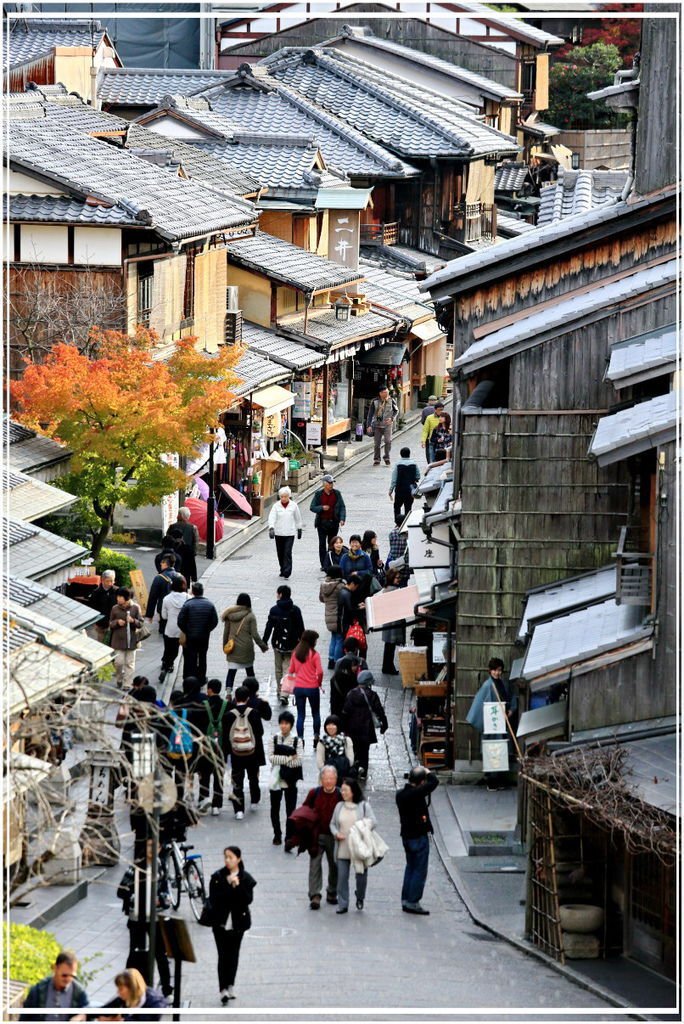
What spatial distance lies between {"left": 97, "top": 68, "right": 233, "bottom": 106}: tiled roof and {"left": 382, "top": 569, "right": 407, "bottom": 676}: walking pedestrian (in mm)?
35393

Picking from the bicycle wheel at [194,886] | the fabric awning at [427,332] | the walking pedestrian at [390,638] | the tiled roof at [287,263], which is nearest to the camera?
the bicycle wheel at [194,886]

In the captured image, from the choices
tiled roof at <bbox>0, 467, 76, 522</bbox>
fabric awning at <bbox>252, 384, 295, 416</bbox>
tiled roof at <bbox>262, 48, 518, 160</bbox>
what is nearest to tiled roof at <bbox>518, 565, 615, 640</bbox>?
tiled roof at <bbox>0, 467, 76, 522</bbox>

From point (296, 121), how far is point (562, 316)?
36.8 metres

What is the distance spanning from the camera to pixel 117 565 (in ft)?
93.8

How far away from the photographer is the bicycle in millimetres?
17500

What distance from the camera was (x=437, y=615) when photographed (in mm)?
22906

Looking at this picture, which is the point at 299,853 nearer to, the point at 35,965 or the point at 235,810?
the point at 235,810

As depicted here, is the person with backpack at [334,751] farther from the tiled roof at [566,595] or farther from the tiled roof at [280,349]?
the tiled roof at [280,349]

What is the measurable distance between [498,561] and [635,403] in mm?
2766

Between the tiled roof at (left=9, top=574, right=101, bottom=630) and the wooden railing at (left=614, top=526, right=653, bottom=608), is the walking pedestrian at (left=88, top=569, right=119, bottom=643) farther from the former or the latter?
the wooden railing at (left=614, top=526, right=653, bottom=608)

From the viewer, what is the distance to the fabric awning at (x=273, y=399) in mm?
39625

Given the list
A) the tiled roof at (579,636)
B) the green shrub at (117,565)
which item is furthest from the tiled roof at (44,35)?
the tiled roof at (579,636)

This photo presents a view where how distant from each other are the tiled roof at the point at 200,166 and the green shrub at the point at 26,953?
28.5 meters
